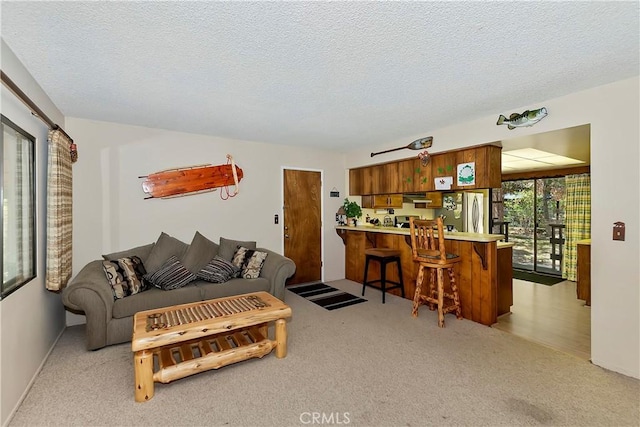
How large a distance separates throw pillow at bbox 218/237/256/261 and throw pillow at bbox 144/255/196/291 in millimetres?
598

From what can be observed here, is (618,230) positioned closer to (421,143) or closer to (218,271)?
(421,143)

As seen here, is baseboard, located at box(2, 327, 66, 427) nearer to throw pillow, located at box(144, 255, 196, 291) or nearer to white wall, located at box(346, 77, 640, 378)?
throw pillow, located at box(144, 255, 196, 291)

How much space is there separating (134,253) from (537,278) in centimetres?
653

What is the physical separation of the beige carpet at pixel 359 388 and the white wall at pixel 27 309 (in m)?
0.14

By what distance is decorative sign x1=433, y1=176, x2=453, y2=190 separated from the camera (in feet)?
13.4

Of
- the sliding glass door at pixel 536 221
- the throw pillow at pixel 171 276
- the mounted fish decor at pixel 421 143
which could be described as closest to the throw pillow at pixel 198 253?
the throw pillow at pixel 171 276

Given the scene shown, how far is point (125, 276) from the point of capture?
3172 millimetres

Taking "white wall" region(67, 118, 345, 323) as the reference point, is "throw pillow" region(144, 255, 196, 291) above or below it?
below

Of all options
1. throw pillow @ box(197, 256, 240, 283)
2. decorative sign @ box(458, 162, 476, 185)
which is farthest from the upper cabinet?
throw pillow @ box(197, 256, 240, 283)

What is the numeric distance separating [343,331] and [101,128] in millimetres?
3590

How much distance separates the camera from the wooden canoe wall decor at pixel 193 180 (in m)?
3.95

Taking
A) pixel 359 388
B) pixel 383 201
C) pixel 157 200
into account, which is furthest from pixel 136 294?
pixel 383 201

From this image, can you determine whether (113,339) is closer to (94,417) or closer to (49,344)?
(49,344)

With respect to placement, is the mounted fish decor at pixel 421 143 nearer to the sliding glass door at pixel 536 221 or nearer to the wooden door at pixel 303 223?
the wooden door at pixel 303 223
